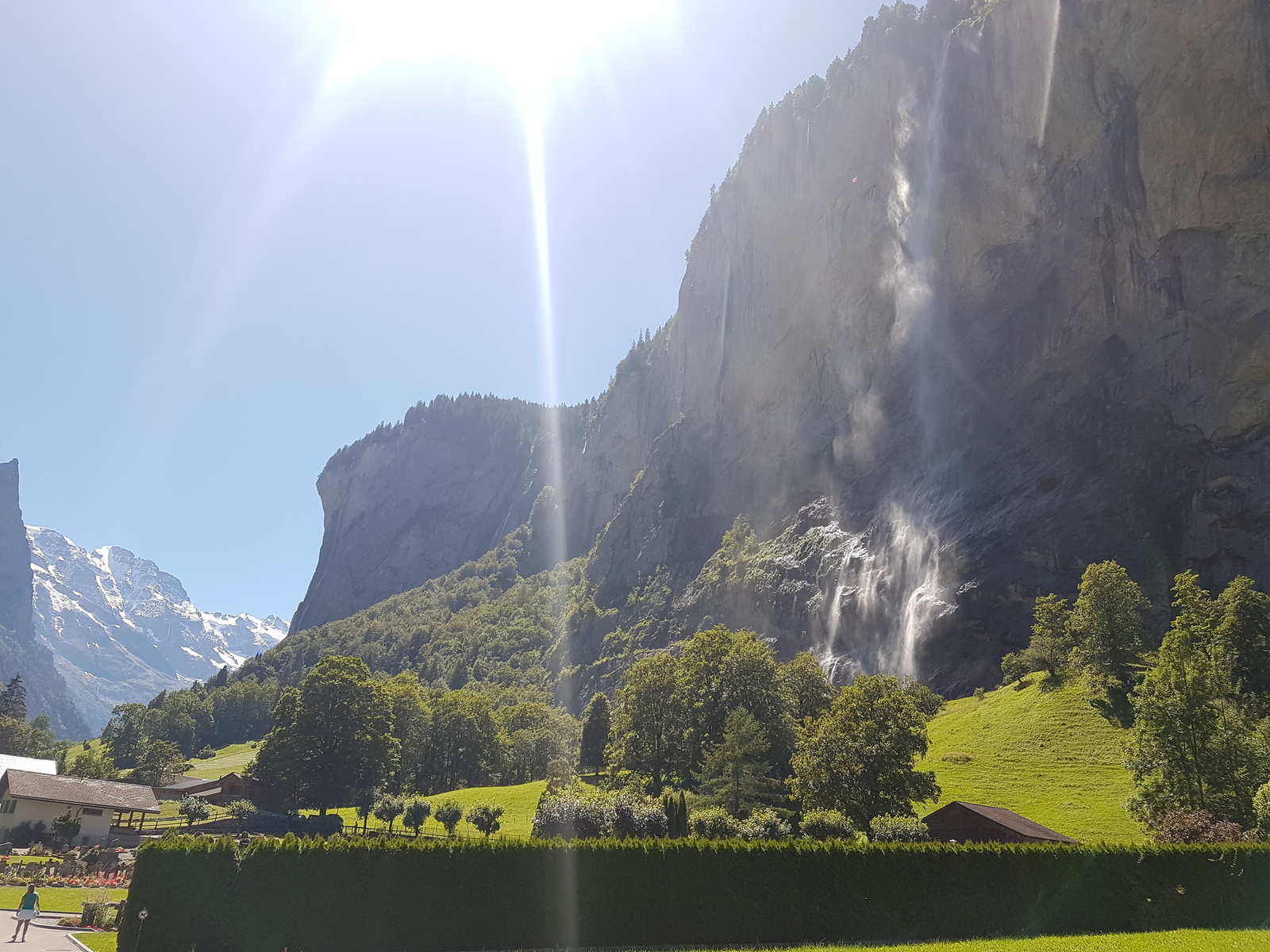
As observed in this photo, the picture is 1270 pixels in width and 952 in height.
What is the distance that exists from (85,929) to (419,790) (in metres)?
71.6

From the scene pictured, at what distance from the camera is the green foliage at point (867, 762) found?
1656 inches

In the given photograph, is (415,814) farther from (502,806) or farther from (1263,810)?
(1263,810)

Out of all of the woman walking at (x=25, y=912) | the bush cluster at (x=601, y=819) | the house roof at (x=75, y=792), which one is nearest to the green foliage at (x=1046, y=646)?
the bush cluster at (x=601, y=819)

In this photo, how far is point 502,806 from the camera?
68562mm

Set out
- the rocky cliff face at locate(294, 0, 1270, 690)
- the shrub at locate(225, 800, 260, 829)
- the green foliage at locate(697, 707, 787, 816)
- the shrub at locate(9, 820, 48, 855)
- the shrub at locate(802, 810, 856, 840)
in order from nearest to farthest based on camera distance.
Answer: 1. the shrub at locate(802, 810, 856, 840)
2. the green foliage at locate(697, 707, 787, 816)
3. the shrub at locate(9, 820, 48, 855)
4. the shrub at locate(225, 800, 260, 829)
5. the rocky cliff face at locate(294, 0, 1270, 690)

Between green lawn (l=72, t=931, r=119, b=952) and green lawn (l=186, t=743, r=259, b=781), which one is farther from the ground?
green lawn (l=186, t=743, r=259, b=781)

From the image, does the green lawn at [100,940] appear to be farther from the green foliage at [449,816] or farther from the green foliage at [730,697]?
Answer: the green foliage at [449,816]

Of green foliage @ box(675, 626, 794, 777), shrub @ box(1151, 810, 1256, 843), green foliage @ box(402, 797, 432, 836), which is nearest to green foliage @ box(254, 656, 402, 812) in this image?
green foliage @ box(402, 797, 432, 836)

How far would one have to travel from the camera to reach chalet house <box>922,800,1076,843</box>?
3431 centimetres

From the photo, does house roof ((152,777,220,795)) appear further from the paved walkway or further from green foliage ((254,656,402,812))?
the paved walkway

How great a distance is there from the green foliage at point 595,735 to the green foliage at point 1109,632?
157 feet

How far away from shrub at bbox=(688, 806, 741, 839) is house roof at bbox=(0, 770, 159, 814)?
49.8 m

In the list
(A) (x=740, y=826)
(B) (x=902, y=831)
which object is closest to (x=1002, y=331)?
(B) (x=902, y=831)

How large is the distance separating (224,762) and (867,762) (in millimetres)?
135097
